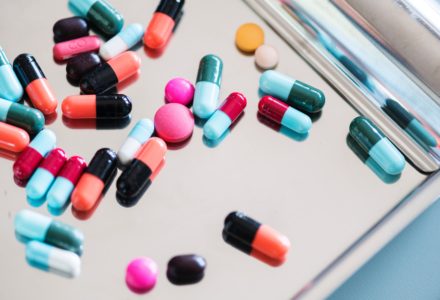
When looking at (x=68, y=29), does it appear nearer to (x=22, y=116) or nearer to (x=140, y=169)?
(x=22, y=116)

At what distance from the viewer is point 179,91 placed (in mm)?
1257

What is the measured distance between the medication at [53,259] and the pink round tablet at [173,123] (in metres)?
0.27

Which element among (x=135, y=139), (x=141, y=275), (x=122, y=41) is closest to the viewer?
(x=141, y=275)

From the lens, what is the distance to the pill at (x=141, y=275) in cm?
108

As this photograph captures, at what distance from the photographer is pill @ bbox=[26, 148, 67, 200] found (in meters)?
1.15

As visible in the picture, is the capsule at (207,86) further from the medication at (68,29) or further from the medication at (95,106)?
the medication at (68,29)

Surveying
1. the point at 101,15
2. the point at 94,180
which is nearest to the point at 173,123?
the point at 94,180

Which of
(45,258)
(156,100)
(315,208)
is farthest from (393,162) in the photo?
(45,258)

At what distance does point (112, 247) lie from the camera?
1127 millimetres

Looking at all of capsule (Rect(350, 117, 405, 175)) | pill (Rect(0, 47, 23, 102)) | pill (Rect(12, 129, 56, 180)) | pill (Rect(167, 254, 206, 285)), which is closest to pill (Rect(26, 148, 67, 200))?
pill (Rect(12, 129, 56, 180))

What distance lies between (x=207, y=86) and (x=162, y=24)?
169 millimetres

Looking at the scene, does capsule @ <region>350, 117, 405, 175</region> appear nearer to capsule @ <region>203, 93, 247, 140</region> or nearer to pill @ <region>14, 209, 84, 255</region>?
capsule @ <region>203, 93, 247, 140</region>

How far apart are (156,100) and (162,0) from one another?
21 cm

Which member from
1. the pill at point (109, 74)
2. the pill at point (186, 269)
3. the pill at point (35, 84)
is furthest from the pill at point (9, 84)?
the pill at point (186, 269)
